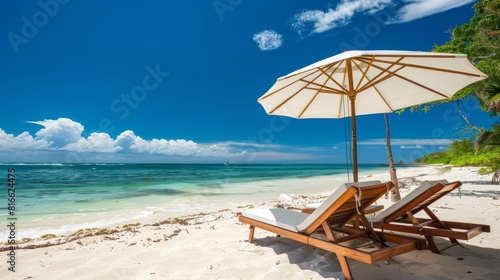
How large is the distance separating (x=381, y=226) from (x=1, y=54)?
94.5ft

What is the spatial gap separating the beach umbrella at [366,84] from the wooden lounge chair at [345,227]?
4.00 ft

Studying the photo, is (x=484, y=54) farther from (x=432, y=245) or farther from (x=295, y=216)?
(x=295, y=216)

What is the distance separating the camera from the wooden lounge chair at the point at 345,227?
2385 millimetres

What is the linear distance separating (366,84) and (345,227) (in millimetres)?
2260

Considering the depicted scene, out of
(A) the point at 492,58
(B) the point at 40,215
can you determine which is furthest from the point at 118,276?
(A) the point at 492,58

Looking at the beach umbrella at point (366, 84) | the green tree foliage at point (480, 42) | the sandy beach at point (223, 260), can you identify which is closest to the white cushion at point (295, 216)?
the sandy beach at point (223, 260)

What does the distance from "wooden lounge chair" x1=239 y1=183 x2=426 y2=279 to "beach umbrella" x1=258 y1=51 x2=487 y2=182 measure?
122 cm

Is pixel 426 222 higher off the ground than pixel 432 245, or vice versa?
pixel 426 222

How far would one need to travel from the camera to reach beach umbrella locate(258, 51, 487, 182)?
3.46 meters

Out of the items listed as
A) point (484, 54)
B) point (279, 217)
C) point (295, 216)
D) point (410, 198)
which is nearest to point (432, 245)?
point (410, 198)

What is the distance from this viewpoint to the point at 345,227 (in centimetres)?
326

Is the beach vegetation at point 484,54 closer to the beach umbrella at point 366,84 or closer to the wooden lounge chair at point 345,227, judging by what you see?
the beach umbrella at point 366,84

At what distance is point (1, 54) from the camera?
69.5 ft

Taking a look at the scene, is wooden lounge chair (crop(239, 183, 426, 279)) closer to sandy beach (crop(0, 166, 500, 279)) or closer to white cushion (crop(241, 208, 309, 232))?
white cushion (crop(241, 208, 309, 232))
